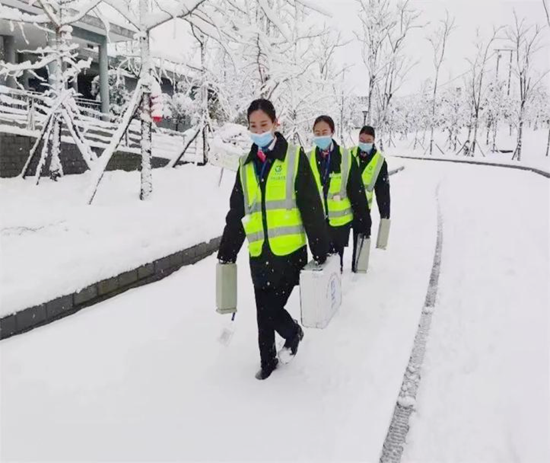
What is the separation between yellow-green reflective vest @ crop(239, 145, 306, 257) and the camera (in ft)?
10.9

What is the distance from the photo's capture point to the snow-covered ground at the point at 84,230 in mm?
4402

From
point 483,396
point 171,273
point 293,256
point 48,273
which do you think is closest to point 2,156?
point 171,273

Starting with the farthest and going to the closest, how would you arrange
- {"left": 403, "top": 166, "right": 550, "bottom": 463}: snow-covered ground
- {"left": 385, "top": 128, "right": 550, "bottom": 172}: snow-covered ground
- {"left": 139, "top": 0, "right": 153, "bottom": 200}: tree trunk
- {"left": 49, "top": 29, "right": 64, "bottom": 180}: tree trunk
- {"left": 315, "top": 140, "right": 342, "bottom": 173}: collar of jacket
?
1. {"left": 385, "top": 128, "right": 550, "bottom": 172}: snow-covered ground
2. {"left": 49, "top": 29, "right": 64, "bottom": 180}: tree trunk
3. {"left": 139, "top": 0, "right": 153, "bottom": 200}: tree trunk
4. {"left": 315, "top": 140, "right": 342, "bottom": 173}: collar of jacket
5. {"left": 403, "top": 166, "right": 550, "bottom": 463}: snow-covered ground

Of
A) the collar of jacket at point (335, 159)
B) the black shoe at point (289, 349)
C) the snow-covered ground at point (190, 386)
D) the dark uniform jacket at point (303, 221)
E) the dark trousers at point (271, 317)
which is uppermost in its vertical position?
the collar of jacket at point (335, 159)

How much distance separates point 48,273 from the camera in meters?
4.41

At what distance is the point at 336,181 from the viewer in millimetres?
5410

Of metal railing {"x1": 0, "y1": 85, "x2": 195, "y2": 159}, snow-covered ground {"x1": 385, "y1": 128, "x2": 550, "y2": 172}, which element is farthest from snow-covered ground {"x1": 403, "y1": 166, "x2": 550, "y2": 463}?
snow-covered ground {"x1": 385, "y1": 128, "x2": 550, "y2": 172}

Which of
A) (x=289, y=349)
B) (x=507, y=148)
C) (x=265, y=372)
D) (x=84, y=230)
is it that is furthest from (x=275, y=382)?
(x=507, y=148)

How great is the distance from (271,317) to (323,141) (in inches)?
92.9

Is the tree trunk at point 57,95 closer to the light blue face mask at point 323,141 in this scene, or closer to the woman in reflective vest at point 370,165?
the woman in reflective vest at point 370,165

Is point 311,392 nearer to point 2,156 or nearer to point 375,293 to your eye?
point 375,293

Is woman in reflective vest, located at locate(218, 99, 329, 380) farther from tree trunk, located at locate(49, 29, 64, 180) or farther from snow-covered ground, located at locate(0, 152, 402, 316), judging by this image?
tree trunk, located at locate(49, 29, 64, 180)

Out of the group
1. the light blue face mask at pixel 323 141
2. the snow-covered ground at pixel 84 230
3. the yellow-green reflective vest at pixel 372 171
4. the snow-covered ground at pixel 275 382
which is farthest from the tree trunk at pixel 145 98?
the light blue face mask at pixel 323 141

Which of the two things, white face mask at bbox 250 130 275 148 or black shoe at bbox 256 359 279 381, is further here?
black shoe at bbox 256 359 279 381
